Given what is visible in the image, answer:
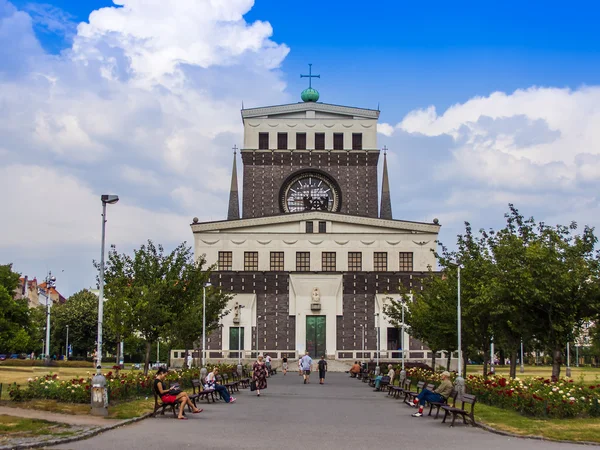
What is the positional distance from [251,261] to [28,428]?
65.1m

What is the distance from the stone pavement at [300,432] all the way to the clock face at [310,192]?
2441 inches

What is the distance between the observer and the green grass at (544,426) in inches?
809

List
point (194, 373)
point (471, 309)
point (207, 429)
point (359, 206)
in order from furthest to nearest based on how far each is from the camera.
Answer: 1. point (359, 206)
2. point (194, 373)
3. point (471, 309)
4. point (207, 429)

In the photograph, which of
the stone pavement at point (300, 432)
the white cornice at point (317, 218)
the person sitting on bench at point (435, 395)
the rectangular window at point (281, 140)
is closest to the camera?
the stone pavement at point (300, 432)

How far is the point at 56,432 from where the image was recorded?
63.4ft

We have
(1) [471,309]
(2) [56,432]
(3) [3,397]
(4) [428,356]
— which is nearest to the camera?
(2) [56,432]

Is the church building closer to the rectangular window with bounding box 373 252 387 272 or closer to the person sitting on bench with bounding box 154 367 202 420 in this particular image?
the rectangular window with bounding box 373 252 387 272

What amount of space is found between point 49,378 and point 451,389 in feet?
43.4

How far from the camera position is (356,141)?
306 feet

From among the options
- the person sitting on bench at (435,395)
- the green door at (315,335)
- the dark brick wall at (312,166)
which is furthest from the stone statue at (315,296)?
the person sitting on bench at (435,395)

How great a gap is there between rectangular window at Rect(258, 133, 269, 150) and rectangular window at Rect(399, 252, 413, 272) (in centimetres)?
1973

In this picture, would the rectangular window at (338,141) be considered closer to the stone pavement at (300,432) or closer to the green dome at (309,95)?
the green dome at (309,95)

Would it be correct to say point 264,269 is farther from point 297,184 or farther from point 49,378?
point 49,378

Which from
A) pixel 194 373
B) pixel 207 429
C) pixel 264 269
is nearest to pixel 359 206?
pixel 264 269
